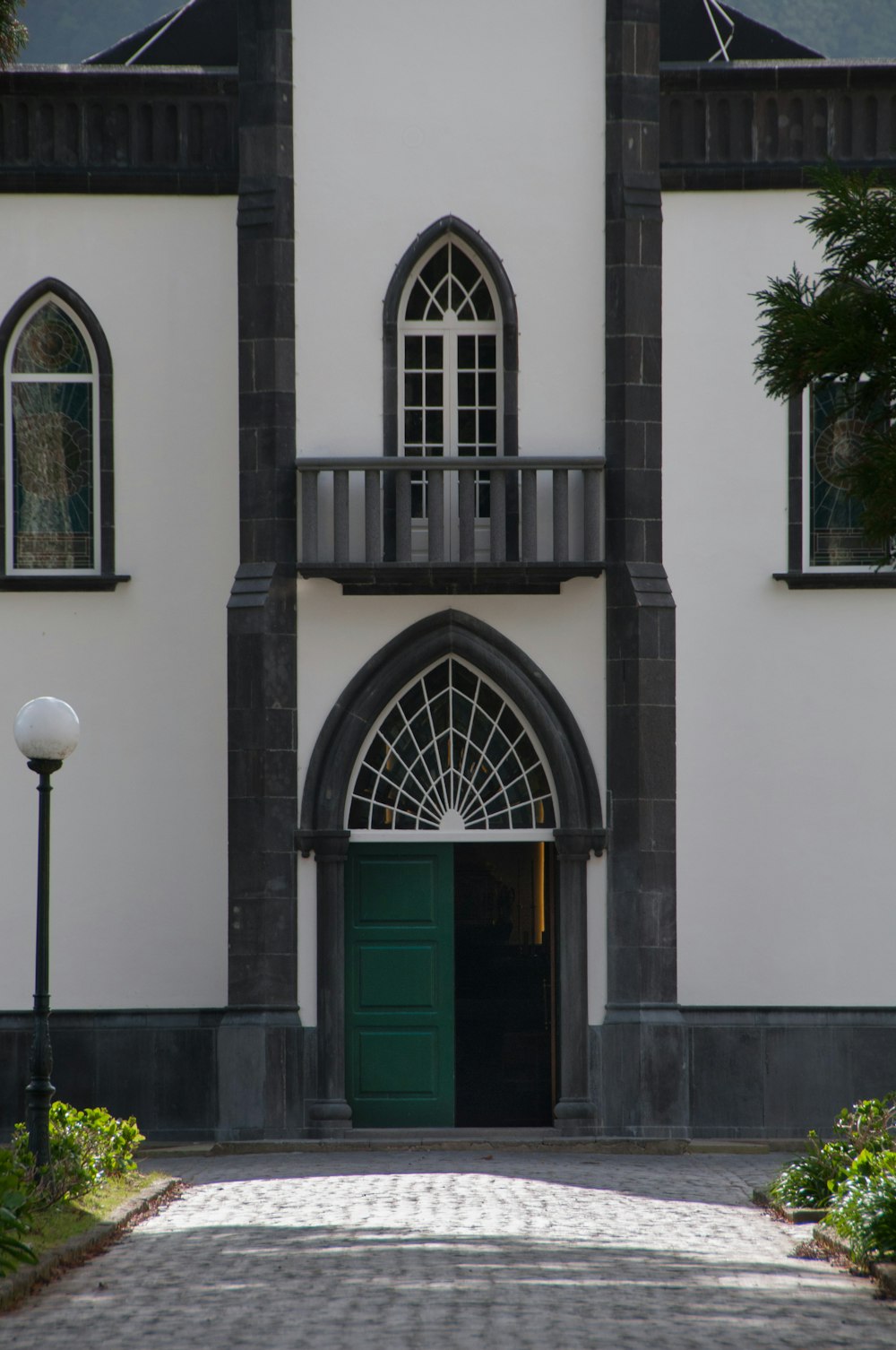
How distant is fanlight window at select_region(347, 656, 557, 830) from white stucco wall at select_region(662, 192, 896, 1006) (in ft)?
4.51

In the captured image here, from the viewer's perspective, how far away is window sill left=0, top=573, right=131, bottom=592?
53.2 ft

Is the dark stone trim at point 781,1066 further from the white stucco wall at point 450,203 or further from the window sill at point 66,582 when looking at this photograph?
the window sill at point 66,582

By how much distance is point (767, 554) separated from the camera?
16219 mm

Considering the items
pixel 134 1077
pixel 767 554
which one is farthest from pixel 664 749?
pixel 134 1077

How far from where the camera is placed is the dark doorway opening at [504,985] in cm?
1577

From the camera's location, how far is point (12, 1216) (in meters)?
9.31

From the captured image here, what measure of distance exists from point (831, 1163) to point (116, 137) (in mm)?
10380

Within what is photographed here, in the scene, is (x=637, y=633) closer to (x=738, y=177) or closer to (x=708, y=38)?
(x=738, y=177)

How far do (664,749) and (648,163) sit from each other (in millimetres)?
4841

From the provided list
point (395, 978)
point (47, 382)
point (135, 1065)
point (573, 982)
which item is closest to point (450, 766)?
point (395, 978)

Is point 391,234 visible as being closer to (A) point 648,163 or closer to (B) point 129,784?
(A) point 648,163

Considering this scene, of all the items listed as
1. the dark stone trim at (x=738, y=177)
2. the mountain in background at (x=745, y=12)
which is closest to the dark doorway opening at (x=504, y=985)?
A: the dark stone trim at (x=738, y=177)

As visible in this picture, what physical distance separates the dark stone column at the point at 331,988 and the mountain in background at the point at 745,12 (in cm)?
4373

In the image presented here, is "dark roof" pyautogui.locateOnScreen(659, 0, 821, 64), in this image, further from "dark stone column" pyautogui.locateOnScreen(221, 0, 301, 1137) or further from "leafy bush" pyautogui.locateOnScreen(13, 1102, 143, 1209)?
"leafy bush" pyautogui.locateOnScreen(13, 1102, 143, 1209)
